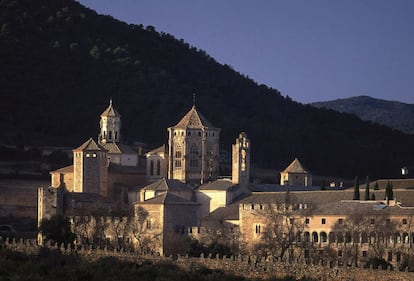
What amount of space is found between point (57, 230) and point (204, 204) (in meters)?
10.9

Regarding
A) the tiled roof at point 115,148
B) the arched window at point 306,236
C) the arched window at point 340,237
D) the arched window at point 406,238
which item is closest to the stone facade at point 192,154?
the tiled roof at point 115,148

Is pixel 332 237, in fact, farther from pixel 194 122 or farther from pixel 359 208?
pixel 194 122

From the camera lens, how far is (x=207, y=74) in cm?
15662

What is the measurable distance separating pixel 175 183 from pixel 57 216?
852cm

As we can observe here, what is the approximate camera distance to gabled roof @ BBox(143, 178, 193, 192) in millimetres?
87500

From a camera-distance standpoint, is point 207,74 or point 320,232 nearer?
point 320,232

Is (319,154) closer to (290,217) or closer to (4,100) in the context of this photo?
(4,100)

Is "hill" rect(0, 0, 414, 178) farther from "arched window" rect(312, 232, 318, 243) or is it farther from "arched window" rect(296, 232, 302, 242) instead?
"arched window" rect(296, 232, 302, 242)

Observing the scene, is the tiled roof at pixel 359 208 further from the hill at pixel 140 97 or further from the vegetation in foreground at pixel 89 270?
the hill at pixel 140 97

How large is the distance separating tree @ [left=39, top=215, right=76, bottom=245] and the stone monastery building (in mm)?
894

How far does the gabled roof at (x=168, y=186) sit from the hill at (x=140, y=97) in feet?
105

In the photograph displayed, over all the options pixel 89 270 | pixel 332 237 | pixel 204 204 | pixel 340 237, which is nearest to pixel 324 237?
pixel 332 237

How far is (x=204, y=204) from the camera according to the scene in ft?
290

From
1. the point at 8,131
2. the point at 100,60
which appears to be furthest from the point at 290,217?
the point at 100,60
